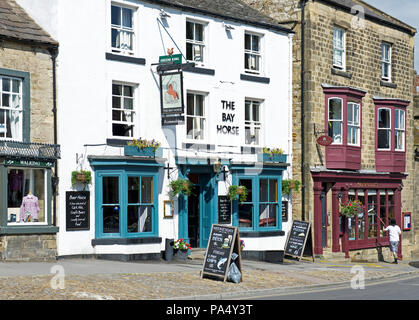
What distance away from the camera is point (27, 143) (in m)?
21.7

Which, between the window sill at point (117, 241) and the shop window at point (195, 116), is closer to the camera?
the window sill at point (117, 241)

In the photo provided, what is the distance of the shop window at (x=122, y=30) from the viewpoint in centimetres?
2427

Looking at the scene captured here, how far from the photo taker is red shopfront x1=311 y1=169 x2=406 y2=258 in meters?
30.6

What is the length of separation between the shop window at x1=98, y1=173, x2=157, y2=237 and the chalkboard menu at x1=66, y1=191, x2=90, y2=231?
46cm

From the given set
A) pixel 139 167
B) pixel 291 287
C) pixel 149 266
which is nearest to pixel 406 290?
pixel 291 287

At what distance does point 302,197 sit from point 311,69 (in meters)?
4.79

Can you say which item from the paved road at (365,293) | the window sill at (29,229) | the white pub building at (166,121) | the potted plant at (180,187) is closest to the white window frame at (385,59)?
the white pub building at (166,121)

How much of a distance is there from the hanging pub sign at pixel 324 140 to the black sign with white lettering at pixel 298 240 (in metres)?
3.32

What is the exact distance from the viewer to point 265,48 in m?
28.9

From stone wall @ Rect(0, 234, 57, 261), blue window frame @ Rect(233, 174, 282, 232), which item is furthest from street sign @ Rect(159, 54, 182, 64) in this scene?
stone wall @ Rect(0, 234, 57, 261)

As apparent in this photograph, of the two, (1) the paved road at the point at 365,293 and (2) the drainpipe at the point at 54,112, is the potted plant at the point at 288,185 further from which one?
(2) the drainpipe at the point at 54,112

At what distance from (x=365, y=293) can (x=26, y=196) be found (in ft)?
30.7

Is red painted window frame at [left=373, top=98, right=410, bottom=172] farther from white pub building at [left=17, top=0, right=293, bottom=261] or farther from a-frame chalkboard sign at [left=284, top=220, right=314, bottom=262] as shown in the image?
a-frame chalkboard sign at [left=284, top=220, right=314, bottom=262]
